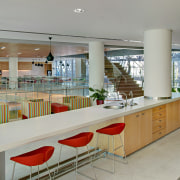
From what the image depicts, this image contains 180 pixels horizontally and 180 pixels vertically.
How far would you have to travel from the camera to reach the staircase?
35.3ft

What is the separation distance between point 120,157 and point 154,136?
4.15ft

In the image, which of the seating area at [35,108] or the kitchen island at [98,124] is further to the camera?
the seating area at [35,108]

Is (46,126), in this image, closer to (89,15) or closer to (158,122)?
(89,15)

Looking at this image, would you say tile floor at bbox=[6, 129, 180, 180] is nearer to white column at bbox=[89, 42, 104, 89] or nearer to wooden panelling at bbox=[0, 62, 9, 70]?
white column at bbox=[89, 42, 104, 89]

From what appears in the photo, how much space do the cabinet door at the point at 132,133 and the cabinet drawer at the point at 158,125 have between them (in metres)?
0.74

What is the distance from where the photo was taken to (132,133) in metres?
4.23

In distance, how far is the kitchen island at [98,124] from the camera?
263 cm

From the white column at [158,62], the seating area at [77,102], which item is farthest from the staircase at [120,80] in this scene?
the white column at [158,62]

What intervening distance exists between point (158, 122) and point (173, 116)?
90cm

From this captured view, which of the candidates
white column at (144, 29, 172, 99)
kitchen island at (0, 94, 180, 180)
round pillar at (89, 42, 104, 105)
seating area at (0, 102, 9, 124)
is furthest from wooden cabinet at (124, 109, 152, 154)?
round pillar at (89, 42, 104, 105)

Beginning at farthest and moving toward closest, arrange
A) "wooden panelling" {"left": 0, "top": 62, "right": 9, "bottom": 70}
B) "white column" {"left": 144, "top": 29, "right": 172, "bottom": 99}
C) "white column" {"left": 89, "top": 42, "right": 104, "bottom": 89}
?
"wooden panelling" {"left": 0, "top": 62, "right": 9, "bottom": 70} < "white column" {"left": 89, "top": 42, "right": 104, "bottom": 89} < "white column" {"left": 144, "top": 29, "right": 172, "bottom": 99}

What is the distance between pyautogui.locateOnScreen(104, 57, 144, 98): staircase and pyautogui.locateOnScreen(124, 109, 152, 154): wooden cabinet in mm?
5909

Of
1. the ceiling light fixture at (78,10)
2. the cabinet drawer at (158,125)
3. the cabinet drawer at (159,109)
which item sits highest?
the ceiling light fixture at (78,10)

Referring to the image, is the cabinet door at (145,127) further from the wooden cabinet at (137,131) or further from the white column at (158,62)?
the white column at (158,62)
